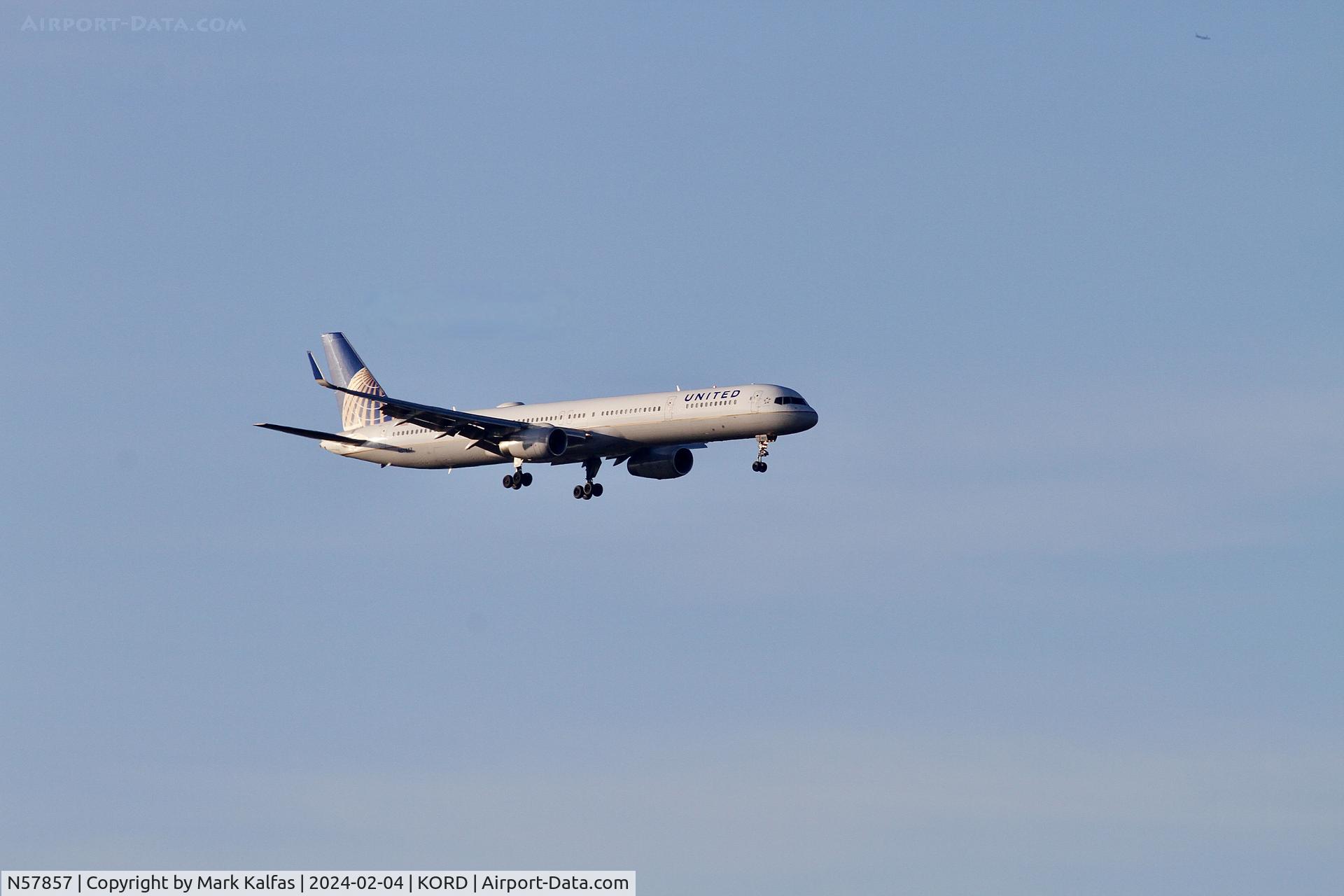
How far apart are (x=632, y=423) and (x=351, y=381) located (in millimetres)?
24385

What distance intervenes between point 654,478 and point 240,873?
43.7 meters

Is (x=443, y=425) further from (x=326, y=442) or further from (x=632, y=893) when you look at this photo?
(x=632, y=893)

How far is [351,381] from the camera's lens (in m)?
108

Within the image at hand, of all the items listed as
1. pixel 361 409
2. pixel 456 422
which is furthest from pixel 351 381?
pixel 456 422

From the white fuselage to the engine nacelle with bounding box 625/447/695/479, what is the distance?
2685 mm

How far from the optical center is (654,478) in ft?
313

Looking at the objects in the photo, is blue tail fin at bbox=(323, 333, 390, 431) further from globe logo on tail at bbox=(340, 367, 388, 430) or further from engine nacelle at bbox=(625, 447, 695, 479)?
engine nacelle at bbox=(625, 447, 695, 479)

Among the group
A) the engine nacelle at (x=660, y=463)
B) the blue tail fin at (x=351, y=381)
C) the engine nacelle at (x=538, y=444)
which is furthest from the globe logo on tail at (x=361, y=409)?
the engine nacelle at (x=660, y=463)

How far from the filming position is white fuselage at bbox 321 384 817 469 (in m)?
85.6

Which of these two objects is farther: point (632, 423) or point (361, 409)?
A: point (361, 409)

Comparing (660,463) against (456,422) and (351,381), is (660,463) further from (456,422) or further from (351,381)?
(351,381)

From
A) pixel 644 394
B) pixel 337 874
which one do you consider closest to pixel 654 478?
pixel 644 394

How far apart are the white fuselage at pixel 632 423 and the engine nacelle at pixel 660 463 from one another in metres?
2.69


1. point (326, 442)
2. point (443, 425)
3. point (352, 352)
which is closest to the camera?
point (443, 425)
